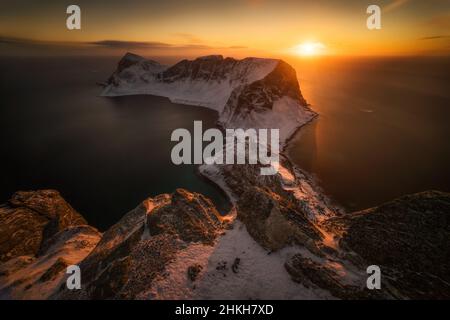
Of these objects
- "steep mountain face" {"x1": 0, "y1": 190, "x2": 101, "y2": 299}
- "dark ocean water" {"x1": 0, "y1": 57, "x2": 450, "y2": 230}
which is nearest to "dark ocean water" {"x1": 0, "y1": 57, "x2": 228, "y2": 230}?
"dark ocean water" {"x1": 0, "y1": 57, "x2": 450, "y2": 230}

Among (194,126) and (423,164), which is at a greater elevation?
(194,126)

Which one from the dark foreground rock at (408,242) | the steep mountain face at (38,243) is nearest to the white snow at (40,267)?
the steep mountain face at (38,243)

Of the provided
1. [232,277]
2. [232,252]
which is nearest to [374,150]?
[232,252]

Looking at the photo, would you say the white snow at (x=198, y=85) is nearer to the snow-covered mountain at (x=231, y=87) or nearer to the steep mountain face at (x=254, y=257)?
the snow-covered mountain at (x=231, y=87)

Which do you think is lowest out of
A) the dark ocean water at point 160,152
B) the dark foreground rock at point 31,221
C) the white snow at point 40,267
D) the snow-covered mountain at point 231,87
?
the white snow at point 40,267
